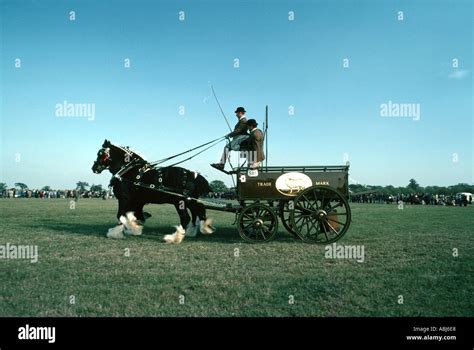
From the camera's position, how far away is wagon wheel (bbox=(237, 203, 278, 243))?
8.34 meters

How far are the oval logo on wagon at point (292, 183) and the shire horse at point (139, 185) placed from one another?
7.45 ft

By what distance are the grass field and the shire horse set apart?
82 cm

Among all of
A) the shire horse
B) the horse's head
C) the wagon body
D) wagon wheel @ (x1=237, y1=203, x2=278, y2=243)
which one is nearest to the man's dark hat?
the wagon body

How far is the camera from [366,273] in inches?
230

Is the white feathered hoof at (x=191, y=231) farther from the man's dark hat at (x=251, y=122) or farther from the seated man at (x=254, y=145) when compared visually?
the man's dark hat at (x=251, y=122)

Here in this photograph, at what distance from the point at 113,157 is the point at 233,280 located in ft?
18.6

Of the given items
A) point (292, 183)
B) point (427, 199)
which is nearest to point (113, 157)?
point (292, 183)

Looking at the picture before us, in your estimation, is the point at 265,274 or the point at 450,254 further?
the point at 450,254

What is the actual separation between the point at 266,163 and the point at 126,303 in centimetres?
534

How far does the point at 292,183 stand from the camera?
8.32 m

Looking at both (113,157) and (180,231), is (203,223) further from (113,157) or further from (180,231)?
(113,157)

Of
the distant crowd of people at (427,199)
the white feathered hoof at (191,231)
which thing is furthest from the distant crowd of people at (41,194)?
the white feathered hoof at (191,231)
